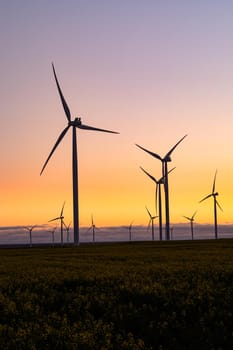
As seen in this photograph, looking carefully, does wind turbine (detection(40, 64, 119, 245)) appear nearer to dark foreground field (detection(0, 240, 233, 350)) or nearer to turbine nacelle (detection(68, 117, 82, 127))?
turbine nacelle (detection(68, 117, 82, 127))

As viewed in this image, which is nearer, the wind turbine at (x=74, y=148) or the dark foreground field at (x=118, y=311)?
the dark foreground field at (x=118, y=311)

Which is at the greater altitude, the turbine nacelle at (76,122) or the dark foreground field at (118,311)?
the turbine nacelle at (76,122)

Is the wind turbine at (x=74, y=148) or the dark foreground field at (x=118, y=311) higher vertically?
the wind turbine at (x=74, y=148)

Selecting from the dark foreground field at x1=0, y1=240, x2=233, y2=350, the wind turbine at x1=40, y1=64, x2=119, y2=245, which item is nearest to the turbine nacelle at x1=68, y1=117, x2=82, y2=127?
the wind turbine at x1=40, y1=64, x2=119, y2=245

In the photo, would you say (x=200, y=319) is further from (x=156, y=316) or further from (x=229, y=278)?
(x=229, y=278)

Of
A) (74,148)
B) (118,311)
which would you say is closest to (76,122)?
(74,148)

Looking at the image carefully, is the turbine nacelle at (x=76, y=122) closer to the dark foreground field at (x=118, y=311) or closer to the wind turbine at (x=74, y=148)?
the wind turbine at (x=74, y=148)

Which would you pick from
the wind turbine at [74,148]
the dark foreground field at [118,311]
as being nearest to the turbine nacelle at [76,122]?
the wind turbine at [74,148]

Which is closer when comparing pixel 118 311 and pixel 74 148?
pixel 118 311

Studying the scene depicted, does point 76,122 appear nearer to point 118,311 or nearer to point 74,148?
point 74,148

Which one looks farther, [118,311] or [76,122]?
[76,122]

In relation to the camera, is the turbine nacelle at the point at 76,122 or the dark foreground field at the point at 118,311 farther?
the turbine nacelle at the point at 76,122

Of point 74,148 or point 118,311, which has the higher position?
point 74,148

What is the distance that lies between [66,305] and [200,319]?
5398mm
